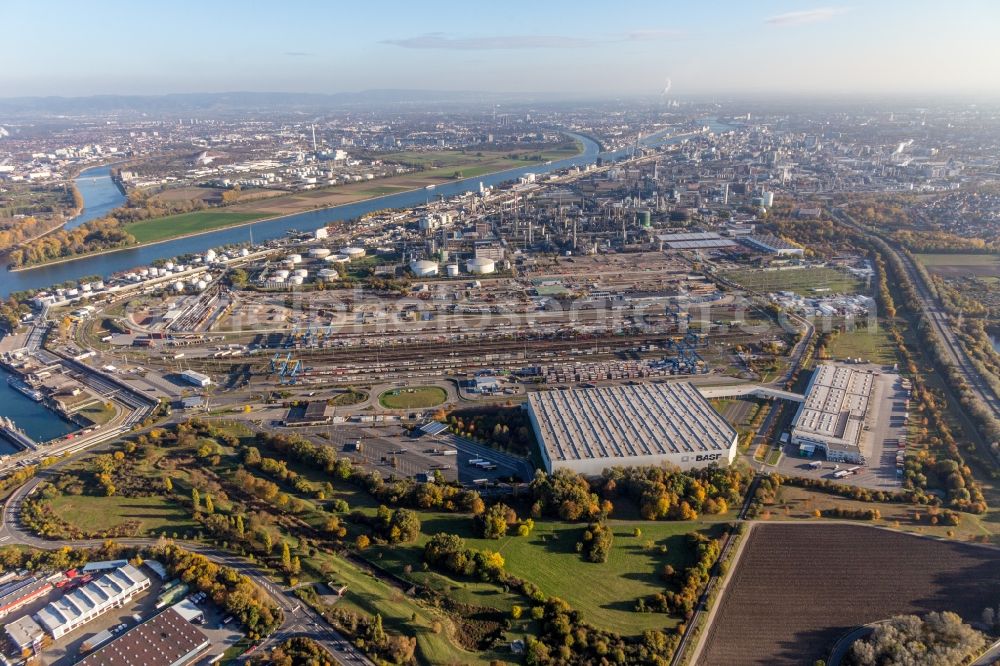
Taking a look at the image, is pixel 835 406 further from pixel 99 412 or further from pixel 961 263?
pixel 99 412

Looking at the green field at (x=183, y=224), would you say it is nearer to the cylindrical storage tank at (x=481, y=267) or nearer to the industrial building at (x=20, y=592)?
the cylindrical storage tank at (x=481, y=267)

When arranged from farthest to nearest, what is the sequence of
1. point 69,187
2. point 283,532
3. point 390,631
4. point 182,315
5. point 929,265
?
1. point 69,187
2. point 929,265
3. point 182,315
4. point 283,532
5. point 390,631

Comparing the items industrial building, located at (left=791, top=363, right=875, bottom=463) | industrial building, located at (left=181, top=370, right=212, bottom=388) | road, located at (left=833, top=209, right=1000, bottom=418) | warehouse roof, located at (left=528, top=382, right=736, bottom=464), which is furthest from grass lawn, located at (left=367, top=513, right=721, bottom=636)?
road, located at (left=833, top=209, right=1000, bottom=418)

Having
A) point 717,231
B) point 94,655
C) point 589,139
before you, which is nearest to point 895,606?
point 94,655

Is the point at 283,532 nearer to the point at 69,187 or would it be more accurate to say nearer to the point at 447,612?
the point at 447,612

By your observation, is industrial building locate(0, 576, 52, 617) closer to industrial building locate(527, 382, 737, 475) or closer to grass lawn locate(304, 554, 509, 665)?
grass lawn locate(304, 554, 509, 665)

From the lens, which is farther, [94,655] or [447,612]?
[447,612]

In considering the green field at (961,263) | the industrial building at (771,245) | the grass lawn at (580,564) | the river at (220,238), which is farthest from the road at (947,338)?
the river at (220,238)
